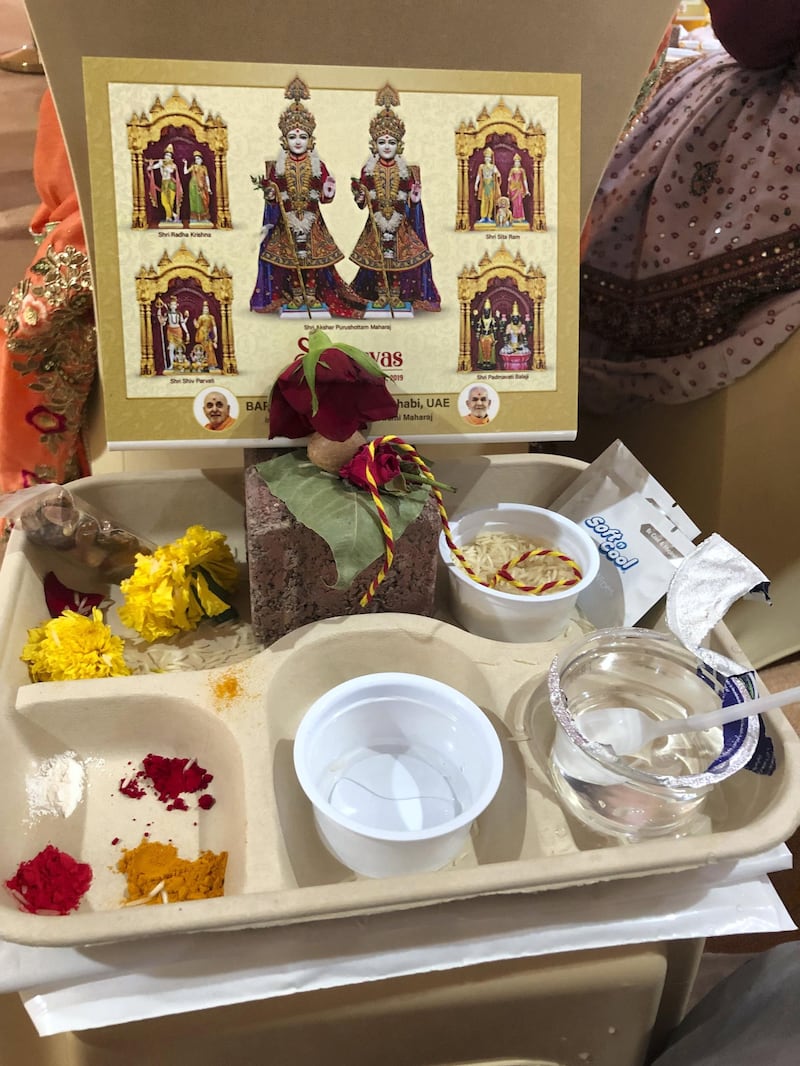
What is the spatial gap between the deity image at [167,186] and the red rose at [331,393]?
0.17 m

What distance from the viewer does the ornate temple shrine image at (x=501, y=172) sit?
30.3 inches

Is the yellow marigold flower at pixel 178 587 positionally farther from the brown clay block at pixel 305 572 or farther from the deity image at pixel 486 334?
the deity image at pixel 486 334

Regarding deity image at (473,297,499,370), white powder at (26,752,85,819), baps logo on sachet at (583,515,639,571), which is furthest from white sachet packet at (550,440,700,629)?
white powder at (26,752,85,819)

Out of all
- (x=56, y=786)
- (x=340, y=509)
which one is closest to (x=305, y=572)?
(x=340, y=509)

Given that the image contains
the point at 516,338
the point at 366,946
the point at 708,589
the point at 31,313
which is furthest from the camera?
the point at 31,313

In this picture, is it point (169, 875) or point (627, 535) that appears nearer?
point (169, 875)

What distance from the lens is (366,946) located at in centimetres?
58

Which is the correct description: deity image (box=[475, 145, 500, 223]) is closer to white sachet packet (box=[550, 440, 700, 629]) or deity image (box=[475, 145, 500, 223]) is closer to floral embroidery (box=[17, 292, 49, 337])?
white sachet packet (box=[550, 440, 700, 629])

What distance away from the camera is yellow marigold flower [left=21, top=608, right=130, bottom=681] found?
755 mm

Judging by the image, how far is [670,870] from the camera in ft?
1.93

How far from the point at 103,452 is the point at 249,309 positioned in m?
0.54

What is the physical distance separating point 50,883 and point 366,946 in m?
0.26

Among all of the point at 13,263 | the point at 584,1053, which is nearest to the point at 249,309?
the point at 584,1053

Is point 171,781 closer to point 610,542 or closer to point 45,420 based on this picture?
point 610,542
